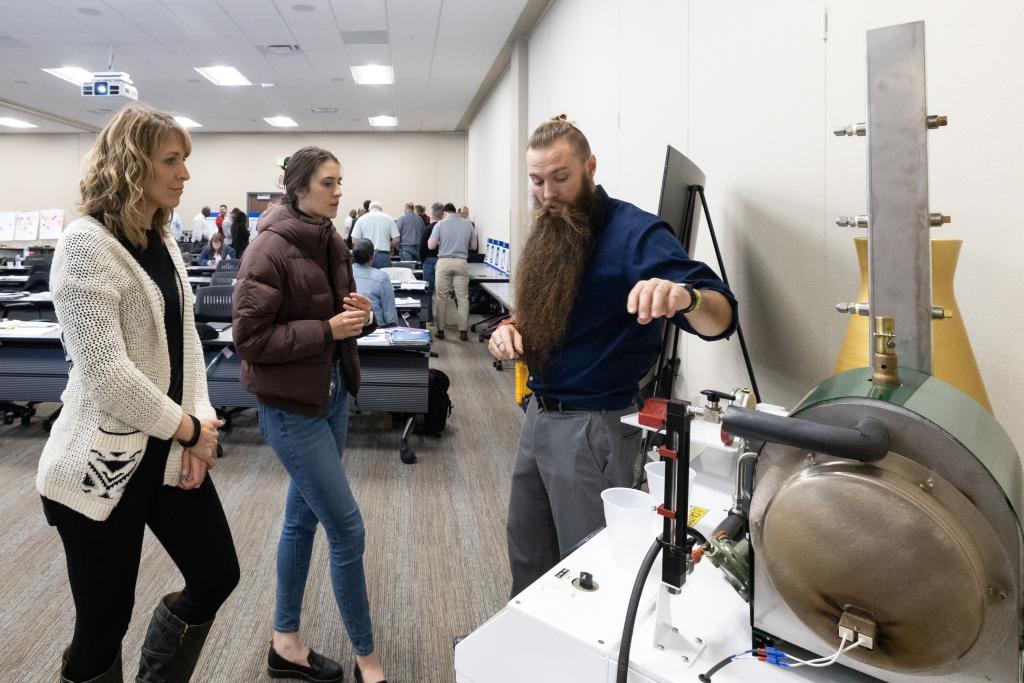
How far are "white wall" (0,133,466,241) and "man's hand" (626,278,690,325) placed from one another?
13.2 meters

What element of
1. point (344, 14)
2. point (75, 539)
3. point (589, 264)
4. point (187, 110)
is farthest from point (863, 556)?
point (187, 110)

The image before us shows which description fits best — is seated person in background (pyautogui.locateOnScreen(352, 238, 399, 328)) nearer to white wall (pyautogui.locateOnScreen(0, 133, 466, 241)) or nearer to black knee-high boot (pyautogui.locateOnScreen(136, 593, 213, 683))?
black knee-high boot (pyautogui.locateOnScreen(136, 593, 213, 683))

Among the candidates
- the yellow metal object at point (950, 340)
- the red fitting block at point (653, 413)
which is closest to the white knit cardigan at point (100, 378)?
the red fitting block at point (653, 413)

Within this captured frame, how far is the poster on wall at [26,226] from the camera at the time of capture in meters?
13.1

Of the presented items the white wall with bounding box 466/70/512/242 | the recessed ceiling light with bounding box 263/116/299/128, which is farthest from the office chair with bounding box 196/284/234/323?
the recessed ceiling light with bounding box 263/116/299/128

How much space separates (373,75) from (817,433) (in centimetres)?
873

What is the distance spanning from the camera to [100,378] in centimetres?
113

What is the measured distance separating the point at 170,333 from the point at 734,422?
1.19 meters

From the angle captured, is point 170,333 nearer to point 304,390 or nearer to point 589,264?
point 304,390

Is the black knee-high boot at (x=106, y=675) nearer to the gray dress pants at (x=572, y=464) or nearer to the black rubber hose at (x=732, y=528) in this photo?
the gray dress pants at (x=572, y=464)

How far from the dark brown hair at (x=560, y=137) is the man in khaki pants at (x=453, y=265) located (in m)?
5.64

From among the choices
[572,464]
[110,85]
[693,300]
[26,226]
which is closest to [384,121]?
[110,85]

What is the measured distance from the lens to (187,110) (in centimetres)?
1079

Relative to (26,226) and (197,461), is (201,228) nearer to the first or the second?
(26,226)
